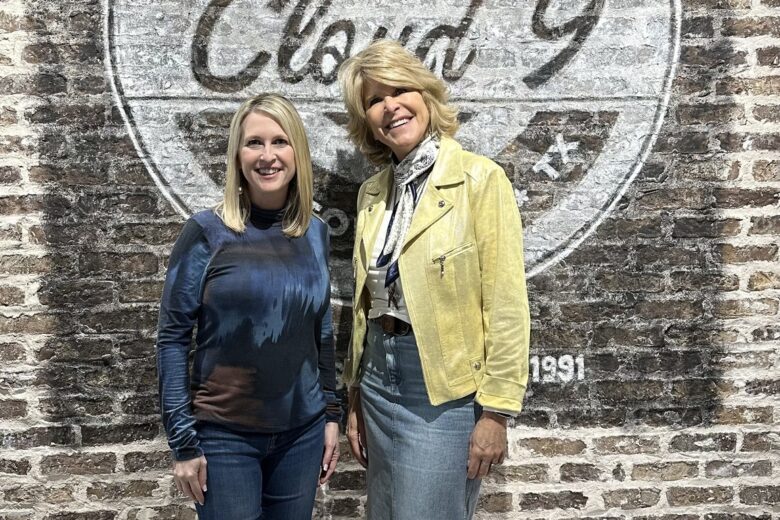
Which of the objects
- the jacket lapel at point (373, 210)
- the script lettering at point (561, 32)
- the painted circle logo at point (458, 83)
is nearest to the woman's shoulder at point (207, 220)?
the jacket lapel at point (373, 210)

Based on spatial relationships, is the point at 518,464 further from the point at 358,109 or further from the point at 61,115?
the point at 61,115

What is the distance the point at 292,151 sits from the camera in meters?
1.66

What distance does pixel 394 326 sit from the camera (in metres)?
1.66

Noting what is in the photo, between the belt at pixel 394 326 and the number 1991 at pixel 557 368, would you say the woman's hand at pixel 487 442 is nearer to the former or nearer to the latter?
the belt at pixel 394 326

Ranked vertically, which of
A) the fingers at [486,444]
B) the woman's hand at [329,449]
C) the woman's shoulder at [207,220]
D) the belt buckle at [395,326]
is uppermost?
the woman's shoulder at [207,220]

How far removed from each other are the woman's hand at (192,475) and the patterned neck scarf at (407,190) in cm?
68

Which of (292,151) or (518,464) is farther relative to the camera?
(518,464)

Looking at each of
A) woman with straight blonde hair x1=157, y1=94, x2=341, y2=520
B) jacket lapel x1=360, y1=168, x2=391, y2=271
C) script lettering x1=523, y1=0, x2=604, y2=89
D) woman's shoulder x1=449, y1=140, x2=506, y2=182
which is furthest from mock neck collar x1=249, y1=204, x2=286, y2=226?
script lettering x1=523, y1=0, x2=604, y2=89

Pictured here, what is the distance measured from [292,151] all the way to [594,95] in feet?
4.50

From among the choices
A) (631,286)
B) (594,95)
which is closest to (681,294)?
(631,286)

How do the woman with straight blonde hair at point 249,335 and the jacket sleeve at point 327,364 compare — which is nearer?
the woman with straight blonde hair at point 249,335

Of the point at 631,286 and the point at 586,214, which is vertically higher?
the point at 586,214

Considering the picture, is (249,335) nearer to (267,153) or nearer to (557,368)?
(267,153)

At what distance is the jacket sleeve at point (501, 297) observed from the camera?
5.12 ft
